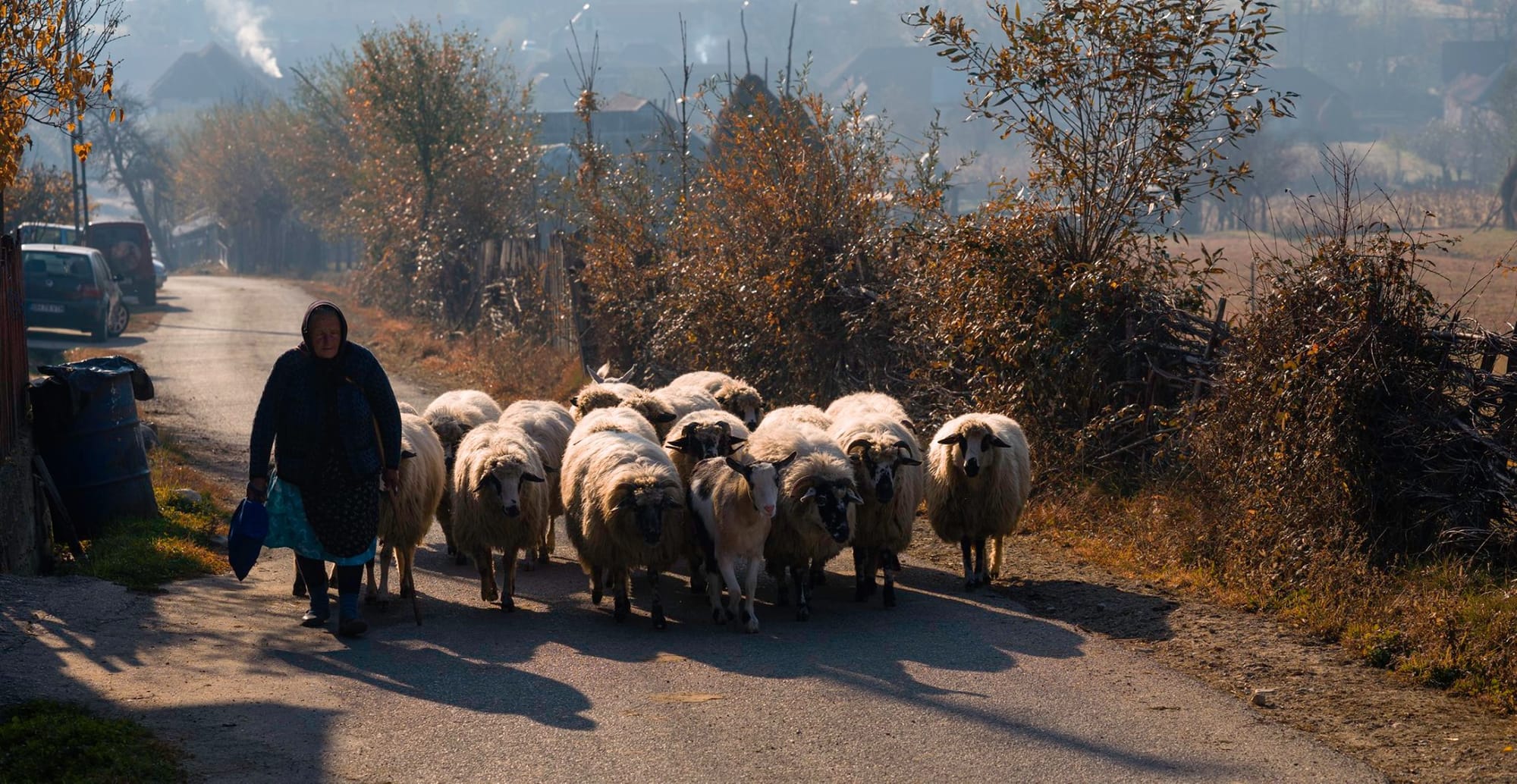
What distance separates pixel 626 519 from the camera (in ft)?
27.0

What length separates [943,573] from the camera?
9828mm

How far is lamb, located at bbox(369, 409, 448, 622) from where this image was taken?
8.38m

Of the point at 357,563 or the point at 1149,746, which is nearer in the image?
the point at 1149,746

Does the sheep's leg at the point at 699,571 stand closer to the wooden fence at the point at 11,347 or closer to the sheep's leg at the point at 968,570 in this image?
the sheep's leg at the point at 968,570

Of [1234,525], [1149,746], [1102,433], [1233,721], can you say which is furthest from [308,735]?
[1102,433]

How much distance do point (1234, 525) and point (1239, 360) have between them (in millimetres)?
1153

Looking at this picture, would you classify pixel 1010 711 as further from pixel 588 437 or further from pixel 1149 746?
pixel 588 437

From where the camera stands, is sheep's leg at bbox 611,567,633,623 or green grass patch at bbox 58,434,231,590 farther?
green grass patch at bbox 58,434,231,590

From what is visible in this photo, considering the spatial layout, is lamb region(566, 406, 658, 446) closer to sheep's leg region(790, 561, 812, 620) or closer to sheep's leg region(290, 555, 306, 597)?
sheep's leg region(790, 561, 812, 620)

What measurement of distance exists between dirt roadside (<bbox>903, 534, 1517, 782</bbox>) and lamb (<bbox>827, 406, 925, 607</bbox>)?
2.87 feet

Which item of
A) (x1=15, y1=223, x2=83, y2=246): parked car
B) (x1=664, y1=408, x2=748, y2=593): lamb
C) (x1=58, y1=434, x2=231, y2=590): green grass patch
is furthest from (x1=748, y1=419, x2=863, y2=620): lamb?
(x1=15, y1=223, x2=83, y2=246): parked car

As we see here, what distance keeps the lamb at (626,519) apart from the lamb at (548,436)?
98 cm

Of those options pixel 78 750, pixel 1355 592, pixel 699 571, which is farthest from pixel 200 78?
pixel 1355 592

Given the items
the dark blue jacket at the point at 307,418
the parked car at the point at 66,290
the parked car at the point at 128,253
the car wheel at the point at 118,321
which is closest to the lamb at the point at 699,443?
the dark blue jacket at the point at 307,418
